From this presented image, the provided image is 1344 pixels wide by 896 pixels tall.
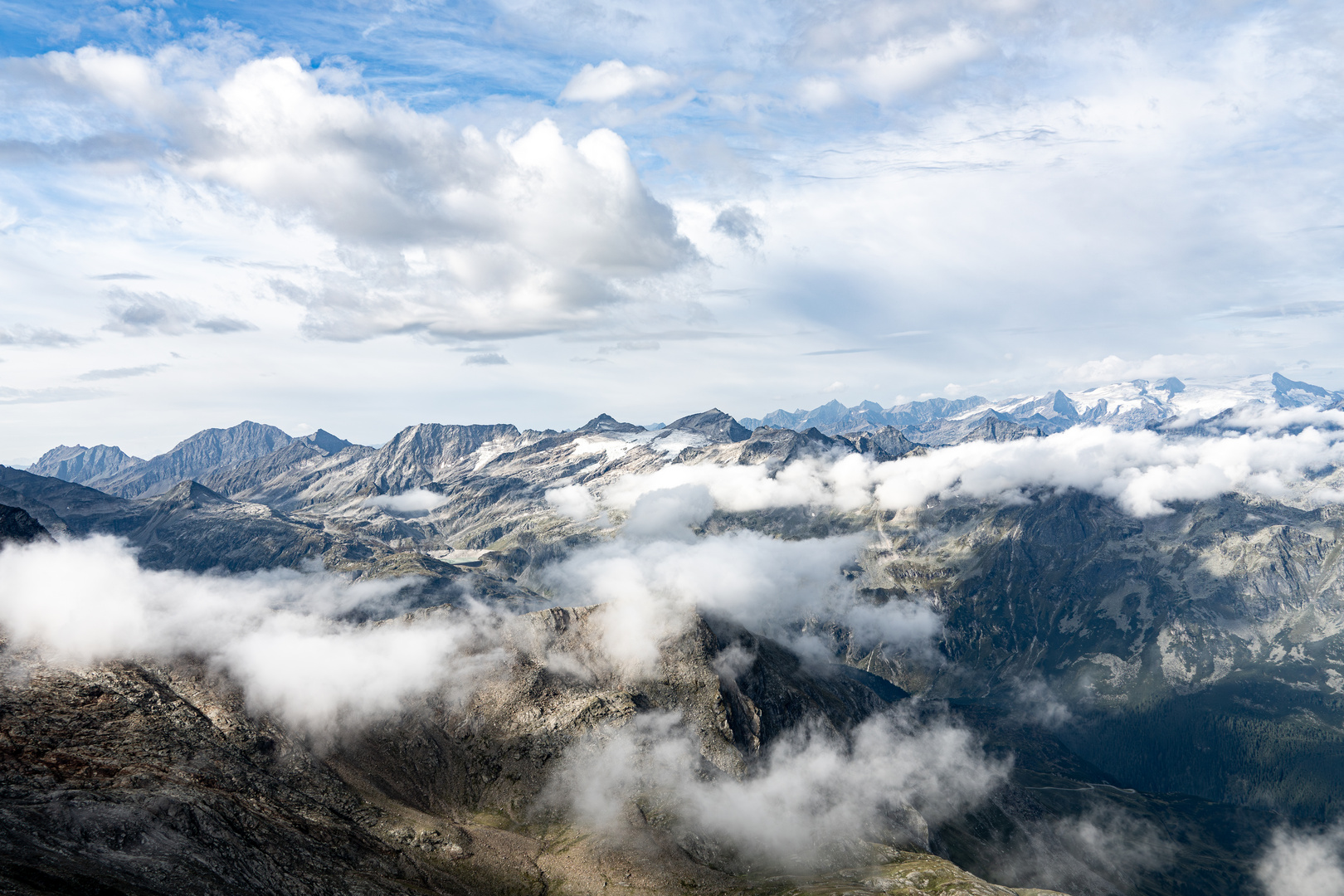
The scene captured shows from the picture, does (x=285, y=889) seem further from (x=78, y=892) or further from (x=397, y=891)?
(x=78, y=892)

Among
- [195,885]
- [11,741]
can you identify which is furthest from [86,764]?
[195,885]

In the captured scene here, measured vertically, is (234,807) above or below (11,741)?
below

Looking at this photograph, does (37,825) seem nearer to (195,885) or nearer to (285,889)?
(195,885)

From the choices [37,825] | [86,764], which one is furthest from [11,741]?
[37,825]

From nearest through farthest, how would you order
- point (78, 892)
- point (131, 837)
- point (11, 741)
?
point (78, 892), point (131, 837), point (11, 741)

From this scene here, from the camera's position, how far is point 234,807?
197500mm

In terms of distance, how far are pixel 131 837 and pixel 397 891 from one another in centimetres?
6752

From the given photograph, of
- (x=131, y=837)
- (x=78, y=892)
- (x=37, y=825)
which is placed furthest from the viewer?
(x=131, y=837)

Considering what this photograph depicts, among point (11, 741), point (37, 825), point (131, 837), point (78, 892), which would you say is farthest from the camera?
point (11, 741)

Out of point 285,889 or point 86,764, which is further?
point 86,764

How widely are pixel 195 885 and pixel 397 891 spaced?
187 ft

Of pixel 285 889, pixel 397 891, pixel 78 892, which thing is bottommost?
pixel 397 891

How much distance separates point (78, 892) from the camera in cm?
13200

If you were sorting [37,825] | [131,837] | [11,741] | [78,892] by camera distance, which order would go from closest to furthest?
[78,892]
[37,825]
[131,837]
[11,741]
